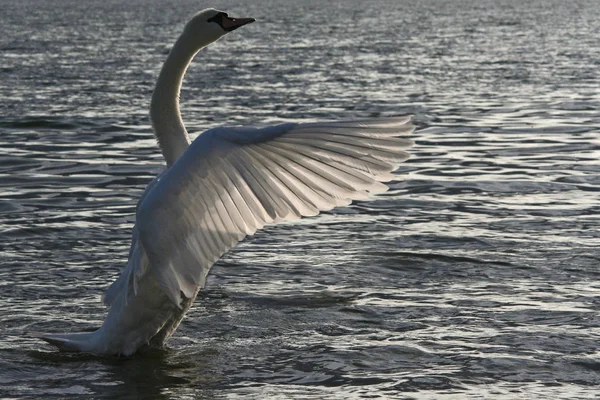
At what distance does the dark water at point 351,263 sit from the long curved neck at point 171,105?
1.41m

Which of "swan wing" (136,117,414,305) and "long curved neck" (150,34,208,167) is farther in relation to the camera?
"long curved neck" (150,34,208,167)

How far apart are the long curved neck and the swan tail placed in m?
1.37

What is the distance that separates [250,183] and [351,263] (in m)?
4.02

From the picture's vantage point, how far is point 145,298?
26.1 feet

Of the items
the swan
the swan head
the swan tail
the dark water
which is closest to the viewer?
the swan

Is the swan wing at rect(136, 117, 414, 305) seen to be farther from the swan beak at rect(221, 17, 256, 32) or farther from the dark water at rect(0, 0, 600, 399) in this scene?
the swan beak at rect(221, 17, 256, 32)

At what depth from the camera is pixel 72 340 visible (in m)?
8.08

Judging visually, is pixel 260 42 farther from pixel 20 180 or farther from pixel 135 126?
pixel 20 180

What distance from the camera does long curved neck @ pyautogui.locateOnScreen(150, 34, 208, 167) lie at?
28.1 feet

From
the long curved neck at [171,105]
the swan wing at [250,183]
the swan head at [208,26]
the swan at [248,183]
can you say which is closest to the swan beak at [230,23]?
the swan head at [208,26]

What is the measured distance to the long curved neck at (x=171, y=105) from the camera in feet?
28.1

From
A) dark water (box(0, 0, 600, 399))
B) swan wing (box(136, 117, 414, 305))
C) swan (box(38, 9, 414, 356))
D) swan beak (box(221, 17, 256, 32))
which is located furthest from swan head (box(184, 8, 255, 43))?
dark water (box(0, 0, 600, 399))

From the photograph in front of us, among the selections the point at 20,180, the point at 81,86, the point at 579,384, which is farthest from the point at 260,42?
the point at 579,384

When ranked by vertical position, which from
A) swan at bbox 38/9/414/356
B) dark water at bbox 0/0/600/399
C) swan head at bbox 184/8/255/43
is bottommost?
dark water at bbox 0/0/600/399
